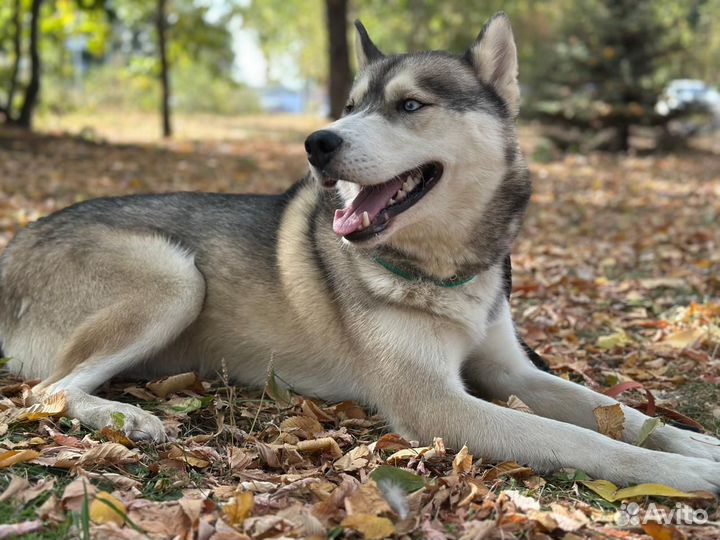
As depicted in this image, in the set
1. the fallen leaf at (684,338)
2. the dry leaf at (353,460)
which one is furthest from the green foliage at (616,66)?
the dry leaf at (353,460)

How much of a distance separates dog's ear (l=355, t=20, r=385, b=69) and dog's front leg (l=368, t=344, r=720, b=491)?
5.26ft

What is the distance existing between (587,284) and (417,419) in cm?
340

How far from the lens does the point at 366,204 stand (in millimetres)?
3355

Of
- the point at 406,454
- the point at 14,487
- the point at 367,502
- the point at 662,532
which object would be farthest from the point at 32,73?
the point at 662,532

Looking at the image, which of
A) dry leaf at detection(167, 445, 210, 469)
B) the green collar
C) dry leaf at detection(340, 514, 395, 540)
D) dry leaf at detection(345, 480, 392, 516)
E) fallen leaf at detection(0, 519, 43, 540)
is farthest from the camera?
the green collar

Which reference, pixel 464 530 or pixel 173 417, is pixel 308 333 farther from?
pixel 464 530

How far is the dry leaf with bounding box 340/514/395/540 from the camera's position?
2418 mm

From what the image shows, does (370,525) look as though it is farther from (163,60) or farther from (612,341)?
(163,60)

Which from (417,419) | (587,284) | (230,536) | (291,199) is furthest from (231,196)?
(587,284)

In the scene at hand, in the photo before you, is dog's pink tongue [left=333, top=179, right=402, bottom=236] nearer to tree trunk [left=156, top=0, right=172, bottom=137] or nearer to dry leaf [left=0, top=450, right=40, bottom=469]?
dry leaf [left=0, top=450, right=40, bottom=469]

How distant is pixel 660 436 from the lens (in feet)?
10.7

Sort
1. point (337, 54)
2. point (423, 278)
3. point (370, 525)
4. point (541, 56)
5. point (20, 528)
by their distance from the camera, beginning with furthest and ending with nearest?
point (541, 56), point (337, 54), point (423, 278), point (370, 525), point (20, 528)

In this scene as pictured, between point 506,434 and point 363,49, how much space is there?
6.82ft

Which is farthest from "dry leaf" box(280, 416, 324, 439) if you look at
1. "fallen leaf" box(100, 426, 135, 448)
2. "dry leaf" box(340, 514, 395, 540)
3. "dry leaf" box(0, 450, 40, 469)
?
"dry leaf" box(0, 450, 40, 469)
